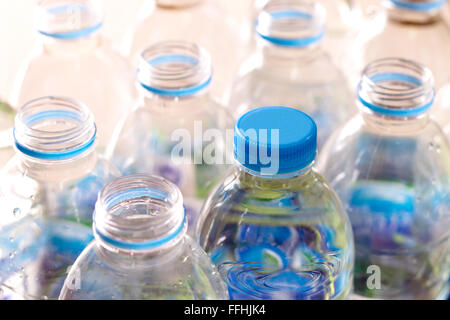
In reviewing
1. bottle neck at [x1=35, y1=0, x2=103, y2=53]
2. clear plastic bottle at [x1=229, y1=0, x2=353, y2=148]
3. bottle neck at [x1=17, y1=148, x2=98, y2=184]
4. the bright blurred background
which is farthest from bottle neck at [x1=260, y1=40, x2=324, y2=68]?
the bright blurred background

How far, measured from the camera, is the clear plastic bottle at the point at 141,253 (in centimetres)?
62

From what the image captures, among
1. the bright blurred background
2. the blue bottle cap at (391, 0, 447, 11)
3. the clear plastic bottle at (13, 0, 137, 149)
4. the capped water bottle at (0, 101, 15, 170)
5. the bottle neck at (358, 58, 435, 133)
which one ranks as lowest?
the bright blurred background

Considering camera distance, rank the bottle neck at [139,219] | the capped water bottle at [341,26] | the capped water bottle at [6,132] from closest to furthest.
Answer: the bottle neck at [139,219] → the capped water bottle at [6,132] → the capped water bottle at [341,26]

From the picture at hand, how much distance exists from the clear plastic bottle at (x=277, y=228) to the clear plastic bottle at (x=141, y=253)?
68mm

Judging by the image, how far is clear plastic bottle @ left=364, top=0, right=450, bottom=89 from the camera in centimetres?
113

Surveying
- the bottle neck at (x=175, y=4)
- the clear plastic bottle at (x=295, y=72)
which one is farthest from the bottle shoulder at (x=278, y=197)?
the bottle neck at (x=175, y=4)

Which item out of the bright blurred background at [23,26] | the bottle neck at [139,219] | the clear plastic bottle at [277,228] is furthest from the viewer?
the bright blurred background at [23,26]

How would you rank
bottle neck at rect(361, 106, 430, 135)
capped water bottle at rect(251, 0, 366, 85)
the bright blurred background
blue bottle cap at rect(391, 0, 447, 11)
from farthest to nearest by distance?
the bright blurred background → capped water bottle at rect(251, 0, 366, 85) → blue bottle cap at rect(391, 0, 447, 11) → bottle neck at rect(361, 106, 430, 135)

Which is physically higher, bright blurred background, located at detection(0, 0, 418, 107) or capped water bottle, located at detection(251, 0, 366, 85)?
capped water bottle, located at detection(251, 0, 366, 85)

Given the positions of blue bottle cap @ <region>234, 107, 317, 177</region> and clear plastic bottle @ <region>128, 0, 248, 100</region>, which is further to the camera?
clear plastic bottle @ <region>128, 0, 248, 100</region>

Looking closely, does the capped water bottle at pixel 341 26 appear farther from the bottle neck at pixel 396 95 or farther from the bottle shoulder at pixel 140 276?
the bottle shoulder at pixel 140 276

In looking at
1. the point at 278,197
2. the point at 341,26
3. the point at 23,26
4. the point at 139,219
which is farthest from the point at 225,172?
the point at 23,26

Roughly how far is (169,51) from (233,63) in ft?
1.19

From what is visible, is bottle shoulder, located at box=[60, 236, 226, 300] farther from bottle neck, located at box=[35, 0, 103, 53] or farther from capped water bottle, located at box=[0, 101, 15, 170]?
bottle neck, located at box=[35, 0, 103, 53]
